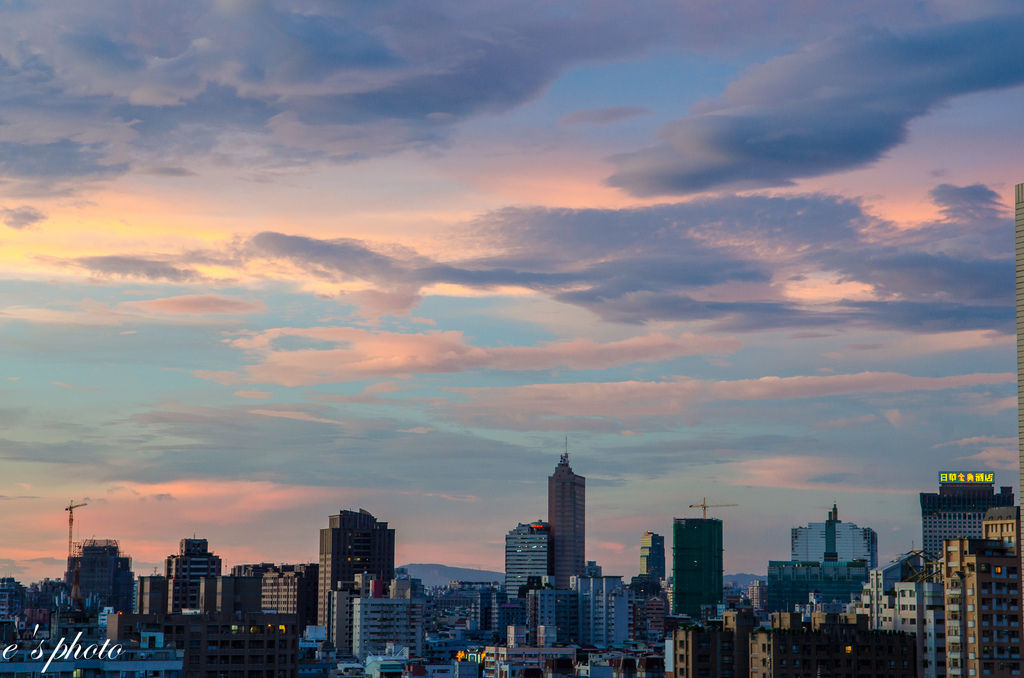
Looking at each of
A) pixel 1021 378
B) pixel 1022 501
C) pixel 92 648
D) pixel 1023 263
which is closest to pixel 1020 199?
pixel 1023 263

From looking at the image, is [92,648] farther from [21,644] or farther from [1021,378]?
[1021,378]

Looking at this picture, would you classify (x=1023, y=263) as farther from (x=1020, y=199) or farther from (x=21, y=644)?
(x=21, y=644)

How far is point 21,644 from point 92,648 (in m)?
10.5

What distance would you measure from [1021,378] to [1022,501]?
51.4ft

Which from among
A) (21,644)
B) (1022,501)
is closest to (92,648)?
(21,644)

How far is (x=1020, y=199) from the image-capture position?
17588 cm

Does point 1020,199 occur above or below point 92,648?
above

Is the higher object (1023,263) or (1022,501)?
(1023,263)

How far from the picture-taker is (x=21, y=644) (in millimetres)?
199750

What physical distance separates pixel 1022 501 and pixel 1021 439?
1315cm

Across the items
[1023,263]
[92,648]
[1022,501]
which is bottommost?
[92,648]

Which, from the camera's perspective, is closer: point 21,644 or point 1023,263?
point 1023,263

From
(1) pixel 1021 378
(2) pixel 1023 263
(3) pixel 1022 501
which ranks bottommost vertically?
(3) pixel 1022 501

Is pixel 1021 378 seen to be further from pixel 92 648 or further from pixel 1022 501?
pixel 92 648
